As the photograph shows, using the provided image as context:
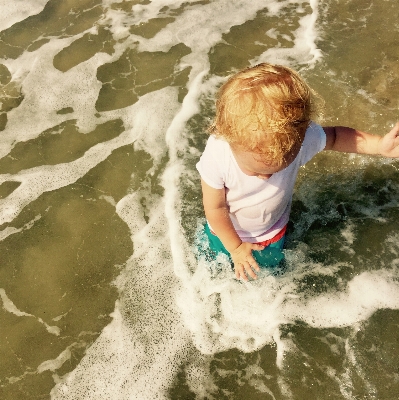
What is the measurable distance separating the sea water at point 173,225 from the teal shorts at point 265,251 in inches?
5.8

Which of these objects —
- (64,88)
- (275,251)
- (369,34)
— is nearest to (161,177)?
(275,251)

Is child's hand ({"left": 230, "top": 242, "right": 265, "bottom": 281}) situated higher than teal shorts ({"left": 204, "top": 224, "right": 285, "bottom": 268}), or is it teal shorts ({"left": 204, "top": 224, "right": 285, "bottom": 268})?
child's hand ({"left": 230, "top": 242, "right": 265, "bottom": 281})

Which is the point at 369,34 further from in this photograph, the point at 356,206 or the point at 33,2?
the point at 33,2

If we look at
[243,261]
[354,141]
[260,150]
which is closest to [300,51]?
[354,141]

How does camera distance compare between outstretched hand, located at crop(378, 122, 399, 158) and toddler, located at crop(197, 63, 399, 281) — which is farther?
outstretched hand, located at crop(378, 122, 399, 158)

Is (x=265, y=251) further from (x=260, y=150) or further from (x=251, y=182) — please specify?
(x=260, y=150)

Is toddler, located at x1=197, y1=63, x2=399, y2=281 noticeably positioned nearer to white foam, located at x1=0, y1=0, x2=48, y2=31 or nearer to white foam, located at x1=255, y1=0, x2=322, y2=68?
white foam, located at x1=255, y1=0, x2=322, y2=68

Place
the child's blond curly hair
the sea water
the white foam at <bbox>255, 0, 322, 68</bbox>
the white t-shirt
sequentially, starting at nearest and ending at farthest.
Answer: the child's blond curly hair → the white t-shirt → the sea water → the white foam at <bbox>255, 0, 322, 68</bbox>

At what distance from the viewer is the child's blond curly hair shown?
1.82m

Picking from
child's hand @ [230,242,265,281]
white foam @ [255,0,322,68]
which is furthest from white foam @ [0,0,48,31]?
child's hand @ [230,242,265,281]

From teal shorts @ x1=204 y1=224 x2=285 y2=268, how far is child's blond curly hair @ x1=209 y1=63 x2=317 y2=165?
1.27m

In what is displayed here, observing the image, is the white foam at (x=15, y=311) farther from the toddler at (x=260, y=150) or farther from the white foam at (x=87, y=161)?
the toddler at (x=260, y=150)

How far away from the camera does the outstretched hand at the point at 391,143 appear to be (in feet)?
7.94

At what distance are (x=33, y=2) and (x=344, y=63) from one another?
4.66 meters
